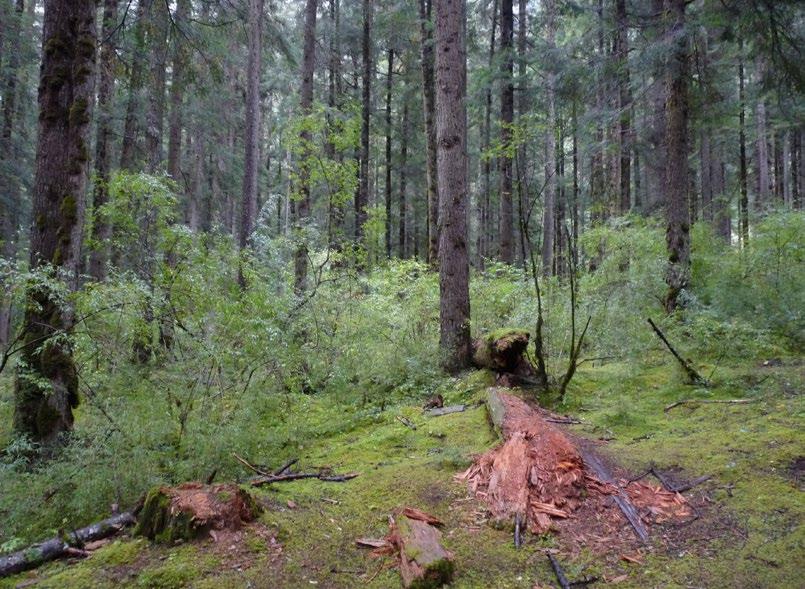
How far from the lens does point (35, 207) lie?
503 centimetres

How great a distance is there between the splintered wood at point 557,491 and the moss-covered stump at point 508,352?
227cm

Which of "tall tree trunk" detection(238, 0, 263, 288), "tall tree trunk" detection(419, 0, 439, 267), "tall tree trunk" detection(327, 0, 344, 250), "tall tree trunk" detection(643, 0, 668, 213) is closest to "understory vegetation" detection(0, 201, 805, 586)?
"tall tree trunk" detection(419, 0, 439, 267)

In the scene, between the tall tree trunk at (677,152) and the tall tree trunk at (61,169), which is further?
the tall tree trunk at (677,152)

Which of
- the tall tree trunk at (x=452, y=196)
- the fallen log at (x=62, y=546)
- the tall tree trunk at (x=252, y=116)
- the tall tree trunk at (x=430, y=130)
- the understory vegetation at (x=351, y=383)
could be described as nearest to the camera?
the fallen log at (x=62, y=546)

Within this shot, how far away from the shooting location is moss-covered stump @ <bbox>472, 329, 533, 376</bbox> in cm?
650

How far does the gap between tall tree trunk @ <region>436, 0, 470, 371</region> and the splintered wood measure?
3.24m

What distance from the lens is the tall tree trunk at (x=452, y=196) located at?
24.5 feet

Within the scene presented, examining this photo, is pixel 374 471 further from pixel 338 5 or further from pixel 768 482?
pixel 338 5

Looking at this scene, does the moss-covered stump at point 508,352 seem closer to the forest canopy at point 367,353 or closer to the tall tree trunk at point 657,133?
the forest canopy at point 367,353

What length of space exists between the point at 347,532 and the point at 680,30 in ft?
30.5

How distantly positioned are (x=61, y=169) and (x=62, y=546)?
12.0 ft

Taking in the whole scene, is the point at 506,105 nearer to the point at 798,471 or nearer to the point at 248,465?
the point at 798,471

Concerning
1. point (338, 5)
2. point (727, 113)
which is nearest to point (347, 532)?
point (727, 113)

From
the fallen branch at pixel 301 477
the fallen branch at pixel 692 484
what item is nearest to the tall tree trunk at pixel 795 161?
the fallen branch at pixel 692 484
